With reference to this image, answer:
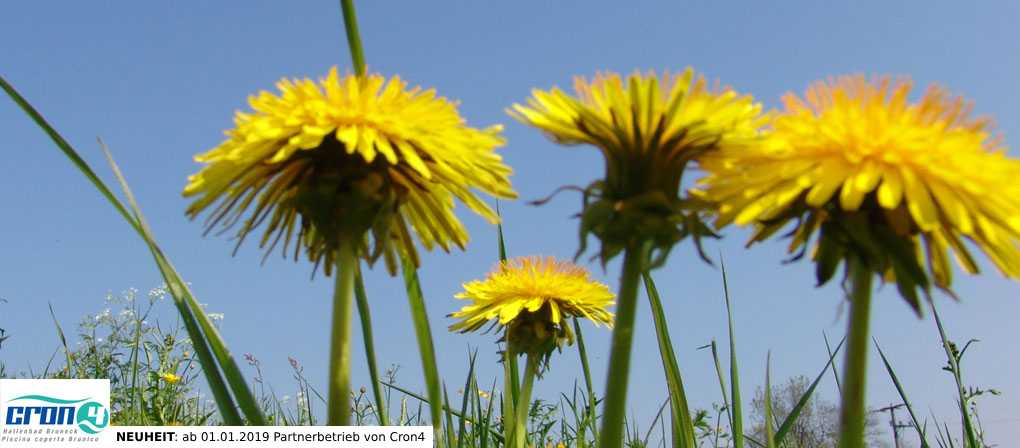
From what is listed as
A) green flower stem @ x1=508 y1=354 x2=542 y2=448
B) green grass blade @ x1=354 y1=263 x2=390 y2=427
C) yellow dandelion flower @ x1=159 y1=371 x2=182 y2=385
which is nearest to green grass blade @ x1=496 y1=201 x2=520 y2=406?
green flower stem @ x1=508 y1=354 x2=542 y2=448

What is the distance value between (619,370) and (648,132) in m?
0.35

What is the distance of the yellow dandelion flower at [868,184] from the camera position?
1.16 m

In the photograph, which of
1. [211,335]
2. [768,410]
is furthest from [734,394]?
[211,335]

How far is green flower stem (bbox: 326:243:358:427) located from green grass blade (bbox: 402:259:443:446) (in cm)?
19

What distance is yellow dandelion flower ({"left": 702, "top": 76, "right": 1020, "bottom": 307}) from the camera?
1.16 m

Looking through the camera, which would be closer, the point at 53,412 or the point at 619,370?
the point at 619,370

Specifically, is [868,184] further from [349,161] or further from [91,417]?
[91,417]

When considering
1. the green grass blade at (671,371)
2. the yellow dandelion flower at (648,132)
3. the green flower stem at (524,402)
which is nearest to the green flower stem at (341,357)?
the yellow dandelion flower at (648,132)

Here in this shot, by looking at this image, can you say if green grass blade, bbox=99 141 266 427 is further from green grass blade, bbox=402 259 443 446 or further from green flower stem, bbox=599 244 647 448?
green flower stem, bbox=599 244 647 448

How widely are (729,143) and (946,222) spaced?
0.32 m

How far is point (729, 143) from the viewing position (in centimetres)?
125

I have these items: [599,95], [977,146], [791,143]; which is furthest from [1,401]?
[977,146]

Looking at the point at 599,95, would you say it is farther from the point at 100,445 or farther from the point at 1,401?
the point at 1,401

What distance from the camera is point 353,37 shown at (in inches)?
61.2
